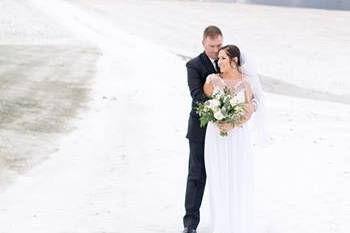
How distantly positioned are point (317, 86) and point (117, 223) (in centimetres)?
3198

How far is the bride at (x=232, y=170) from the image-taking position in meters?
8.02

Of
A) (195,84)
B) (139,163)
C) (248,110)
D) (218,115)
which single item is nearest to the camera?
(218,115)

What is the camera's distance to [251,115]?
8086 mm

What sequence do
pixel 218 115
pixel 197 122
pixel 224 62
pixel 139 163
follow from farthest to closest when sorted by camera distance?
pixel 139 163
pixel 197 122
pixel 224 62
pixel 218 115

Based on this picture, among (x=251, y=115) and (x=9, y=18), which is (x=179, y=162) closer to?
(x=251, y=115)

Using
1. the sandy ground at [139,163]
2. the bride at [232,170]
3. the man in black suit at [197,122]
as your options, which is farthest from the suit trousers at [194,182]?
the sandy ground at [139,163]

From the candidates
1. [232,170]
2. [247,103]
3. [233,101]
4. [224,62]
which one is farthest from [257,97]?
[232,170]

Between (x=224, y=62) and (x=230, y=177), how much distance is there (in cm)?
125

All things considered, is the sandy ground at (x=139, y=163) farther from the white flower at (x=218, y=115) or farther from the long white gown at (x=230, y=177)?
the white flower at (x=218, y=115)

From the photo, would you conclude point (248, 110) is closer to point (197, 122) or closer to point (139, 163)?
point (197, 122)

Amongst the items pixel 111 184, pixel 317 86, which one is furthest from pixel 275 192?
pixel 317 86

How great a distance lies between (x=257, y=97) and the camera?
8.16m

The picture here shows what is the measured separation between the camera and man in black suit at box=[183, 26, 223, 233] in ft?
26.0

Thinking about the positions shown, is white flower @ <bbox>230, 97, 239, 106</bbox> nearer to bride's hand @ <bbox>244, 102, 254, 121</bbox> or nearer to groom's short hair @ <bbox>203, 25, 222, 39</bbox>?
bride's hand @ <bbox>244, 102, 254, 121</bbox>
